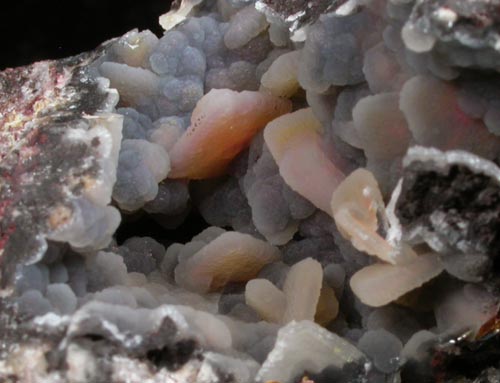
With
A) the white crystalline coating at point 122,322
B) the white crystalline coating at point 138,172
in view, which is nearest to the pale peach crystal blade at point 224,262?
the white crystalline coating at point 138,172

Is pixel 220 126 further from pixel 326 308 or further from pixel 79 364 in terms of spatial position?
pixel 79 364

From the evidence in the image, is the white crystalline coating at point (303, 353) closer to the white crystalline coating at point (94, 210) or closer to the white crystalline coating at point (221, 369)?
the white crystalline coating at point (221, 369)

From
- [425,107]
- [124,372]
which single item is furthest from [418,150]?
[124,372]

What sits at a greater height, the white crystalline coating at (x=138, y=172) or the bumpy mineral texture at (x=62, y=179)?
the bumpy mineral texture at (x=62, y=179)

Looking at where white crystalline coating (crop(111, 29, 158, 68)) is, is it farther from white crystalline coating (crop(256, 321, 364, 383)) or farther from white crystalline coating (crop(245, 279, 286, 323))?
white crystalline coating (crop(256, 321, 364, 383))

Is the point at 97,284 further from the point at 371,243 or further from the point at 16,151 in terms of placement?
the point at 371,243

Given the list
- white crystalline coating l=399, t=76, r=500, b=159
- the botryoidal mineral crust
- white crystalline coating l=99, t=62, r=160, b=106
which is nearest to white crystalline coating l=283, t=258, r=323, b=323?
the botryoidal mineral crust

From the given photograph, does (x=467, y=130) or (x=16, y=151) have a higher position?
(x=16, y=151)

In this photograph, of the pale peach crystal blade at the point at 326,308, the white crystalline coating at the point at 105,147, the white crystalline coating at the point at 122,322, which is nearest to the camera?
the white crystalline coating at the point at 122,322
